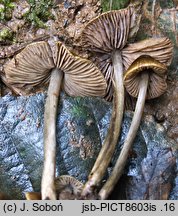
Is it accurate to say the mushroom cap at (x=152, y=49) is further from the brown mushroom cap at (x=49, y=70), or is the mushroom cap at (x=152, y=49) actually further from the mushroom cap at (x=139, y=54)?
the brown mushroom cap at (x=49, y=70)

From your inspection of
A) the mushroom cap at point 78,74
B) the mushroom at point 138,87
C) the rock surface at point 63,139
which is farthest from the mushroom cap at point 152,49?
the rock surface at point 63,139

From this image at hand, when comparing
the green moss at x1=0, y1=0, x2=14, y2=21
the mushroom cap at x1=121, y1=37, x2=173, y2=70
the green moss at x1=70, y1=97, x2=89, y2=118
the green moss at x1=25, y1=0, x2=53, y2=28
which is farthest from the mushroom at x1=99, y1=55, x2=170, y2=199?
the green moss at x1=0, y1=0, x2=14, y2=21

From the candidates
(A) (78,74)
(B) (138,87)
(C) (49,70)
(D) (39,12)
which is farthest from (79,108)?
(D) (39,12)

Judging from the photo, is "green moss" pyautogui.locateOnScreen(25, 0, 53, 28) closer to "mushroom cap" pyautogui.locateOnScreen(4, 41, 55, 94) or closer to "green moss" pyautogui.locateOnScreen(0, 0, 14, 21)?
"green moss" pyautogui.locateOnScreen(0, 0, 14, 21)

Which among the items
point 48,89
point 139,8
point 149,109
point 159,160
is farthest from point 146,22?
point 159,160

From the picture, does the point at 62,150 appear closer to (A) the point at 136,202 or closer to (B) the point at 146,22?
(A) the point at 136,202

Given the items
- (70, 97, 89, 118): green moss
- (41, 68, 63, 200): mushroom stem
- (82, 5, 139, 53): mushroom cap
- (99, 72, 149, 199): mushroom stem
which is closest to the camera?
(41, 68, 63, 200): mushroom stem

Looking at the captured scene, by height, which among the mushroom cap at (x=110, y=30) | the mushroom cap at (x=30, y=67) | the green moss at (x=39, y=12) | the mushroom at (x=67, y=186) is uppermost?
the green moss at (x=39, y=12)
